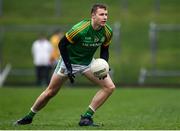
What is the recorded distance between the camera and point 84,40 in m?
12.1

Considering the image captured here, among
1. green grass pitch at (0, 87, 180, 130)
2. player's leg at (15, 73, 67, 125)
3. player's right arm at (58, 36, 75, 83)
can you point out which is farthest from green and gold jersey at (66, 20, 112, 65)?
green grass pitch at (0, 87, 180, 130)

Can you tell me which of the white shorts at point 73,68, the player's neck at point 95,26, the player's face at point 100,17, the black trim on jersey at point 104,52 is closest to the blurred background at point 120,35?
the black trim on jersey at point 104,52

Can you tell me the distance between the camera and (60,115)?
15266 millimetres

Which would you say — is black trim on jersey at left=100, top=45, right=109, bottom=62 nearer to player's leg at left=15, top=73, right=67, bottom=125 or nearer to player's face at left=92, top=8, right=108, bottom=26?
player's face at left=92, top=8, right=108, bottom=26

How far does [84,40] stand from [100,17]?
508 millimetres

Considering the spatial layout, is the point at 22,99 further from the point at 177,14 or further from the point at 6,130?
the point at 177,14

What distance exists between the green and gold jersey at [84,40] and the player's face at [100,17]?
0.57 ft

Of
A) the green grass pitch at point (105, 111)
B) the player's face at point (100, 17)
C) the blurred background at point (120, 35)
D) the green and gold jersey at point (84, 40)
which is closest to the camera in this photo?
the player's face at point (100, 17)

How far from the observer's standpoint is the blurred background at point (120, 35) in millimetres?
31500

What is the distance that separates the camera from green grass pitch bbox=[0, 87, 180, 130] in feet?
40.0

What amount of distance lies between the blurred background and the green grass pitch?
7441mm

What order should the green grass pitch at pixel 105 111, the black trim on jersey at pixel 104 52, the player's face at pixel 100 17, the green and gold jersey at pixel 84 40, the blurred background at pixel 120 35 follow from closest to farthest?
Result: the player's face at pixel 100 17
the green and gold jersey at pixel 84 40
the green grass pitch at pixel 105 111
the black trim on jersey at pixel 104 52
the blurred background at pixel 120 35

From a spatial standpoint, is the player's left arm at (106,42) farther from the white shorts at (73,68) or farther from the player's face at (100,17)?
the white shorts at (73,68)

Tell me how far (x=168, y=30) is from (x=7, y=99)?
45.6ft
